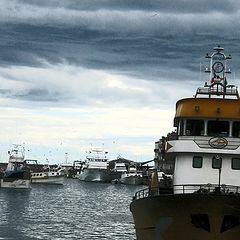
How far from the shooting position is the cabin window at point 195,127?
3119 cm

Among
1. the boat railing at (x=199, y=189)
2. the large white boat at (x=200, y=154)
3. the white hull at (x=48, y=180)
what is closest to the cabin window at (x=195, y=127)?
the large white boat at (x=200, y=154)

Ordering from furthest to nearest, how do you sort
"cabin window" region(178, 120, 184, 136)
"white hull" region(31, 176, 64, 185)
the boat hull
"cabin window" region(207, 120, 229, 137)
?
"white hull" region(31, 176, 64, 185), "cabin window" region(178, 120, 184, 136), "cabin window" region(207, 120, 229, 137), the boat hull

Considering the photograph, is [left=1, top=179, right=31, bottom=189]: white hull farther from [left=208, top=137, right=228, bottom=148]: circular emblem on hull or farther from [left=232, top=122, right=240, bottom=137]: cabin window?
[left=208, top=137, right=228, bottom=148]: circular emblem on hull

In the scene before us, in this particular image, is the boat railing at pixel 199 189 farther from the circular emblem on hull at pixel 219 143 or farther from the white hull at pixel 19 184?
the white hull at pixel 19 184

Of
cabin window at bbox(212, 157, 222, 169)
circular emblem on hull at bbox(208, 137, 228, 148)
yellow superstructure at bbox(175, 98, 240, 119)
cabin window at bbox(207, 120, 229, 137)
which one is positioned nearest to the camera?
circular emblem on hull at bbox(208, 137, 228, 148)

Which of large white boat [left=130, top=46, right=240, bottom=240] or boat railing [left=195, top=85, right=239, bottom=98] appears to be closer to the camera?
large white boat [left=130, top=46, right=240, bottom=240]

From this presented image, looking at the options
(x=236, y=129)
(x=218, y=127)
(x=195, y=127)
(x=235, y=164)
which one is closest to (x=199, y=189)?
(x=235, y=164)

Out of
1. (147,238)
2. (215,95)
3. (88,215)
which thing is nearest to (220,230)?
(147,238)

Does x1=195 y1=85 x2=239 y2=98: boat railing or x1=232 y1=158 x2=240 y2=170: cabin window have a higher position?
x1=195 y1=85 x2=239 y2=98: boat railing

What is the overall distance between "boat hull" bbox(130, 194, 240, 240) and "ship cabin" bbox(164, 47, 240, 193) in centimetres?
347

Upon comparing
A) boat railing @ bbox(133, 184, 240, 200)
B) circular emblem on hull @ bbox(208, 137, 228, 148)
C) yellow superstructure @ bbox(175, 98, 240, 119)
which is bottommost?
boat railing @ bbox(133, 184, 240, 200)

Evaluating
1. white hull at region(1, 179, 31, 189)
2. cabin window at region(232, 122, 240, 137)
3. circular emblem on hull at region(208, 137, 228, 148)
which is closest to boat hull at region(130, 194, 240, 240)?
circular emblem on hull at region(208, 137, 228, 148)

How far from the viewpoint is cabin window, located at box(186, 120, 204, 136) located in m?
31.2

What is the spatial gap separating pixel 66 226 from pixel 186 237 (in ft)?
101
